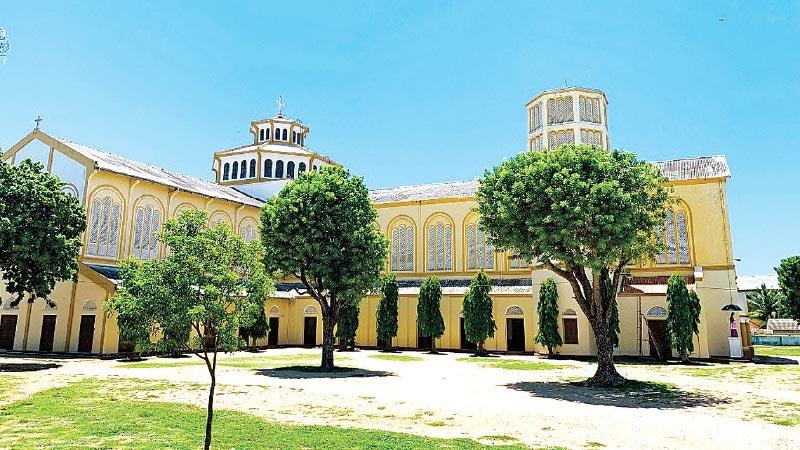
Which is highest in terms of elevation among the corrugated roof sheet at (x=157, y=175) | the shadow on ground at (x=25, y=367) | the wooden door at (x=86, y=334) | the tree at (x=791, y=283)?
the corrugated roof sheet at (x=157, y=175)

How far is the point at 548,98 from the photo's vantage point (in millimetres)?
44406

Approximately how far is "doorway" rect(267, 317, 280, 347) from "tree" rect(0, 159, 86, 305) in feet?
54.0

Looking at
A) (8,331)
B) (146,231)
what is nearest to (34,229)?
(146,231)

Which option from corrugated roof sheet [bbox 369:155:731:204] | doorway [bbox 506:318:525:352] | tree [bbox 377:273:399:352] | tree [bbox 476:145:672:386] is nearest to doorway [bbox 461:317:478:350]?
doorway [bbox 506:318:525:352]

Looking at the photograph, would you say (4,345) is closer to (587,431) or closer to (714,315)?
(587,431)

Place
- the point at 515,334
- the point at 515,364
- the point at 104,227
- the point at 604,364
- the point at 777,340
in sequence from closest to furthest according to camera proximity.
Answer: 1. the point at 604,364
2. the point at 515,364
3. the point at 104,227
4. the point at 515,334
5. the point at 777,340

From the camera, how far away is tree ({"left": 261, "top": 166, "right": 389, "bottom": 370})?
76.9ft

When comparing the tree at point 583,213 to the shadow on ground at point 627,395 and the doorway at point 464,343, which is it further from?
the doorway at point 464,343

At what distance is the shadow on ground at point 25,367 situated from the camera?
21.3m

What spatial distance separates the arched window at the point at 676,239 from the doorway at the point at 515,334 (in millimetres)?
9585

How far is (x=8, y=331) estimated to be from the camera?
3052 centimetres

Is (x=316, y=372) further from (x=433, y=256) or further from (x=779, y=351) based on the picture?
(x=779, y=351)

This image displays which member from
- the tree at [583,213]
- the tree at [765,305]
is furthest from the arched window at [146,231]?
the tree at [765,305]

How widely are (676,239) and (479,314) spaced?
13.4 meters
